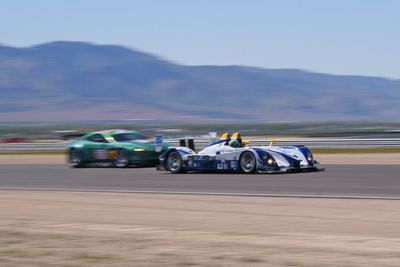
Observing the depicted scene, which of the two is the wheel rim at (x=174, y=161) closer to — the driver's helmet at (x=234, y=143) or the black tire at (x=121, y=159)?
the driver's helmet at (x=234, y=143)

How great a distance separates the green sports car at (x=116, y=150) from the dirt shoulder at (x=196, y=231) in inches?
343

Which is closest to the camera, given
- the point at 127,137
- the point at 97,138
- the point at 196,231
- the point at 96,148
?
the point at 196,231

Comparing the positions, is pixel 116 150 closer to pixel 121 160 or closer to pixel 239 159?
pixel 121 160

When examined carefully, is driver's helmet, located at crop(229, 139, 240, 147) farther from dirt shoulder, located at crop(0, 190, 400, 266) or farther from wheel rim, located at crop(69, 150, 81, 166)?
wheel rim, located at crop(69, 150, 81, 166)

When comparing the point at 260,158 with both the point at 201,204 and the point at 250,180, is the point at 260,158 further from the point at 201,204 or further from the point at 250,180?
the point at 201,204

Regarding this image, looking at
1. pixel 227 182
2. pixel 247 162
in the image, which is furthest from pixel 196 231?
pixel 247 162

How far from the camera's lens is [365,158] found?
2777 cm

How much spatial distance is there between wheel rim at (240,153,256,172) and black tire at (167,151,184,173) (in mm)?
1989

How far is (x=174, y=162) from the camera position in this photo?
22.6 metres

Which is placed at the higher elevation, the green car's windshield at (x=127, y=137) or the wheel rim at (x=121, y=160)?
the green car's windshield at (x=127, y=137)

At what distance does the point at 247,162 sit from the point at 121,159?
18.5ft

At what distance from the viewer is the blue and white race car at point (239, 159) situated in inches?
808

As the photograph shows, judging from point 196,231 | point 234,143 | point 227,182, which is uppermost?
point 234,143

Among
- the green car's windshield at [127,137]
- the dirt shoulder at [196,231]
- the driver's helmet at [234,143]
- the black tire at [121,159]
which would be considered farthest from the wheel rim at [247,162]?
the green car's windshield at [127,137]
